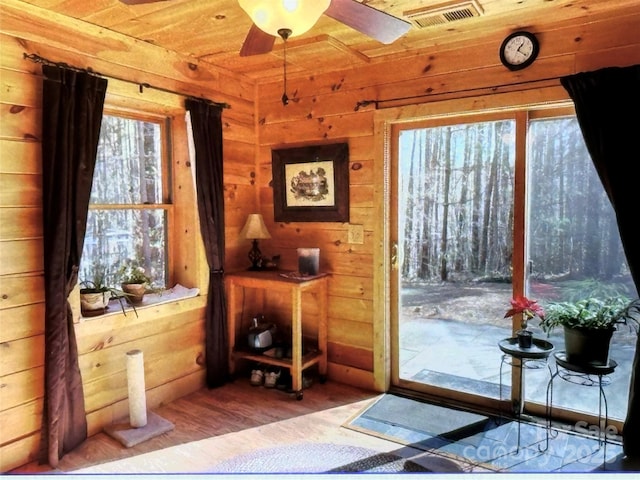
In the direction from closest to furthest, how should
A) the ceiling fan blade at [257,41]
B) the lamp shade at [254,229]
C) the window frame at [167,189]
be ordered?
the ceiling fan blade at [257,41], the window frame at [167,189], the lamp shade at [254,229]

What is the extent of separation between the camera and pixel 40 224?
7.78ft

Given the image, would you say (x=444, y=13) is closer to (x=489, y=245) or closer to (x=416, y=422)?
(x=489, y=245)

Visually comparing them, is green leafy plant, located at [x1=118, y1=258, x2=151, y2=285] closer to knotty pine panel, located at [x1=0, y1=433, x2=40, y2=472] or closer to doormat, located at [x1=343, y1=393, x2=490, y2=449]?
knotty pine panel, located at [x1=0, y1=433, x2=40, y2=472]

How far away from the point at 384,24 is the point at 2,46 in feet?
5.93

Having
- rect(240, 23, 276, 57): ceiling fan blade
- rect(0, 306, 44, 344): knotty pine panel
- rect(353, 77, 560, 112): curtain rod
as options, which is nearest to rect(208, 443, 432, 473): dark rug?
rect(0, 306, 44, 344): knotty pine panel

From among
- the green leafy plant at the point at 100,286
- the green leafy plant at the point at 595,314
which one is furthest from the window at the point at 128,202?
the green leafy plant at the point at 595,314

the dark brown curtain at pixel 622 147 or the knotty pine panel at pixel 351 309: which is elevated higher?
the dark brown curtain at pixel 622 147

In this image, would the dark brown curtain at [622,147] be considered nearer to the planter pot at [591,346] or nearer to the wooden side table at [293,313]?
the planter pot at [591,346]

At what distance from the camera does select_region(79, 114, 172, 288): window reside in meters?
2.75

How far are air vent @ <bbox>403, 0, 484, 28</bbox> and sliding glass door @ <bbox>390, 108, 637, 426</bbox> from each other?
0.64m

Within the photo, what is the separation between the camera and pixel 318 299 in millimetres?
3434

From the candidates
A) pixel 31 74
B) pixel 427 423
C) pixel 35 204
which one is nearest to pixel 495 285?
pixel 427 423

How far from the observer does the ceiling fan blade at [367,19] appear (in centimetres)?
156

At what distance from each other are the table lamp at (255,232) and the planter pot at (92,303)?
1.09m
